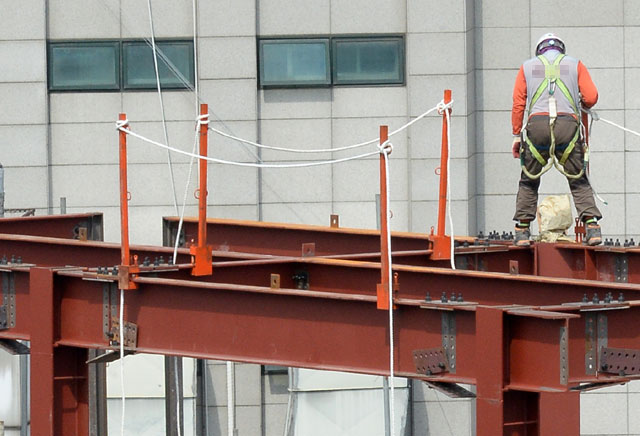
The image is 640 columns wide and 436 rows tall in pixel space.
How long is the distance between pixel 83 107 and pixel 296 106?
11.2 feet

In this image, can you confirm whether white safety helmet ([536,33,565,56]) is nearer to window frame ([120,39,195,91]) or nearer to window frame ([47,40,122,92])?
window frame ([120,39,195,91])

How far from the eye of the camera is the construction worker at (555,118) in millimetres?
15789

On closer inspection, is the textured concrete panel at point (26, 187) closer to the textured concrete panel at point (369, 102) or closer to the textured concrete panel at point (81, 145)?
the textured concrete panel at point (81, 145)

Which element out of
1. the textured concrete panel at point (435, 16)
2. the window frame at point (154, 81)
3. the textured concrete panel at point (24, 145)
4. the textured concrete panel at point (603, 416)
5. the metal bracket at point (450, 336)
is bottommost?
the textured concrete panel at point (603, 416)

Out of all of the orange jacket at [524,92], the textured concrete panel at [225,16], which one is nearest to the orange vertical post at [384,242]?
the orange jacket at [524,92]

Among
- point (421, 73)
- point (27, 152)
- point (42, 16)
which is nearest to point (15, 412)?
point (27, 152)

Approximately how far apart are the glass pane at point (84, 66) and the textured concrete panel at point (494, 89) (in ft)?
19.2

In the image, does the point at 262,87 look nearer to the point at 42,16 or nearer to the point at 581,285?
the point at 42,16

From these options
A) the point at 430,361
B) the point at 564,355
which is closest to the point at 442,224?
the point at 430,361

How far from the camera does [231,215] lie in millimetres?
22844

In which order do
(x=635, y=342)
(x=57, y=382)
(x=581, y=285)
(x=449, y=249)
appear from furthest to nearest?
(x=449, y=249) < (x=57, y=382) < (x=581, y=285) < (x=635, y=342)

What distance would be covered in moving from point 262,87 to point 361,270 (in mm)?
8922

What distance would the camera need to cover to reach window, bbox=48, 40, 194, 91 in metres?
23.1

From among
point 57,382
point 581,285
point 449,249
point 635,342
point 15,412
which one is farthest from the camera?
point 15,412
